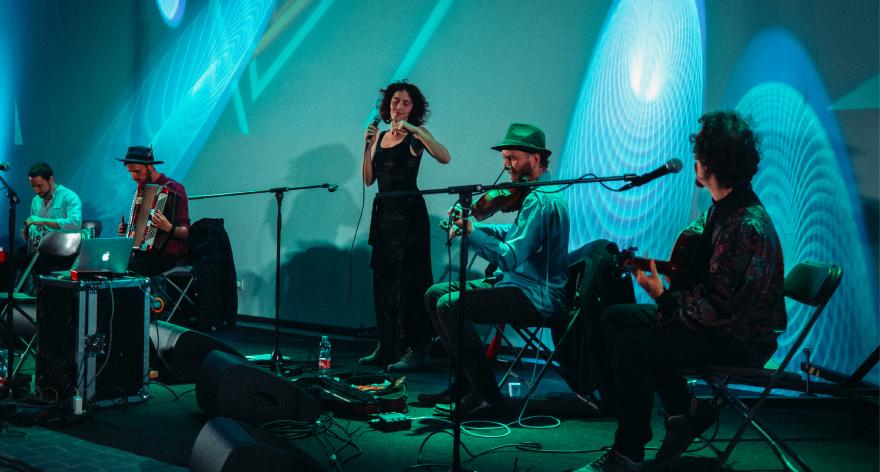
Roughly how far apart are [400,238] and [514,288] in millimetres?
1575

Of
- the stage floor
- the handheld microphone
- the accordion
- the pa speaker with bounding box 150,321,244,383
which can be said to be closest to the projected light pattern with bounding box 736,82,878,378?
the stage floor

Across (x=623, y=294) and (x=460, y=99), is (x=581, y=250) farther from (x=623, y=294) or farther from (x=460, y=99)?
(x=460, y=99)

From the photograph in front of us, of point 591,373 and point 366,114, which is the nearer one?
point 591,373

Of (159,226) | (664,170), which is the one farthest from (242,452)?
(159,226)

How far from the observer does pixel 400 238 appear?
499 centimetres

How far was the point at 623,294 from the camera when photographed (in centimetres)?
348

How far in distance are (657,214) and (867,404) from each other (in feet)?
5.91

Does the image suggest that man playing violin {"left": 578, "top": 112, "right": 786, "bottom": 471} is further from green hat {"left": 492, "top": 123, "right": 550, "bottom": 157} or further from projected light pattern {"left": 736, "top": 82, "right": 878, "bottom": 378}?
projected light pattern {"left": 736, "top": 82, "right": 878, "bottom": 378}

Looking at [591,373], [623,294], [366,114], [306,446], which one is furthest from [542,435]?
[366,114]

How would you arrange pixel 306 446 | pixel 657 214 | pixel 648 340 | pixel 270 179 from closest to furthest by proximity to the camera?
pixel 648 340
pixel 306 446
pixel 657 214
pixel 270 179

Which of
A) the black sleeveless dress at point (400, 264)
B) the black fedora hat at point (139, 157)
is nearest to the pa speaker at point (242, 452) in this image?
the black sleeveless dress at point (400, 264)

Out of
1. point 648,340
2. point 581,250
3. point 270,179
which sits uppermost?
point 270,179

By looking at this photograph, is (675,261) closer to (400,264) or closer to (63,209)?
(400,264)

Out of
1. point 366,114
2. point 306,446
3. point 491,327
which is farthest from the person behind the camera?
point 366,114
